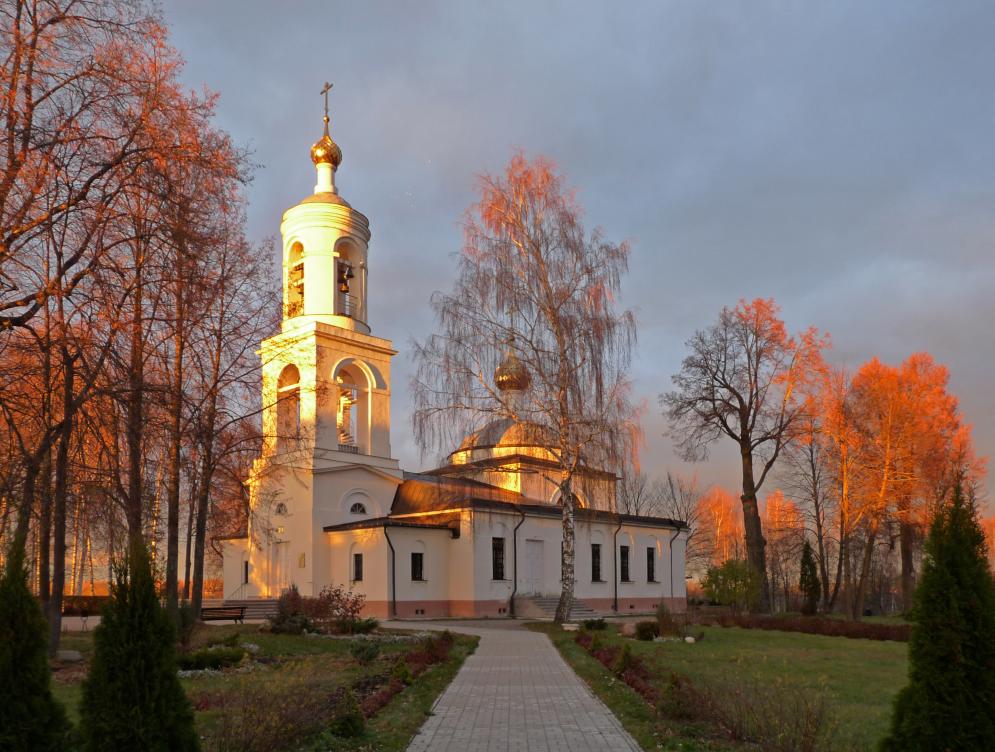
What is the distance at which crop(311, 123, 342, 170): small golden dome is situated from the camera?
35844 mm

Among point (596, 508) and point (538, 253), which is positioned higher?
point (538, 253)

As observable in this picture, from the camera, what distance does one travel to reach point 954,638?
6129 millimetres

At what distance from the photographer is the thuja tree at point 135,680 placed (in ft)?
18.3

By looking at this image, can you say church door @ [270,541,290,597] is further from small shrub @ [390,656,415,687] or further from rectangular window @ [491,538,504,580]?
small shrub @ [390,656,415,687]

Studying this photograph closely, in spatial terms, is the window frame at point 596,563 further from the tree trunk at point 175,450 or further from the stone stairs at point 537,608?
the tree trunk at point 175,450

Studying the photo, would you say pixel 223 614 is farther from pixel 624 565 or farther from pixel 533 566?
pixel 624 565

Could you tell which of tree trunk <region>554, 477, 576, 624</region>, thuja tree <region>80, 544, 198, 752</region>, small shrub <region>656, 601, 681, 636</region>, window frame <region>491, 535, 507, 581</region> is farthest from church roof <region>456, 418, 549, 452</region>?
thuja tree <region>80, 544, 198, 752</region>

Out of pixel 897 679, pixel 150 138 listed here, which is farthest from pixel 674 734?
→ pixel 150 138

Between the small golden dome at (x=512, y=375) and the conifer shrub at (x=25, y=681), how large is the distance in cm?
1921

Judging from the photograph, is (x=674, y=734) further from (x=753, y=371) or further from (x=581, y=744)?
(x=753, y=371)

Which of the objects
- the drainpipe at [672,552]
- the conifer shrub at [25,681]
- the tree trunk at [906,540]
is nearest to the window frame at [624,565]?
the drainpipe at [672,552]

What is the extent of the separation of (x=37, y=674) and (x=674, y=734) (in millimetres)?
5899

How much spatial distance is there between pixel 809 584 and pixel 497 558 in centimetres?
1284

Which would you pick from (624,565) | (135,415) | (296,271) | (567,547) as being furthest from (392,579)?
(135,415)
